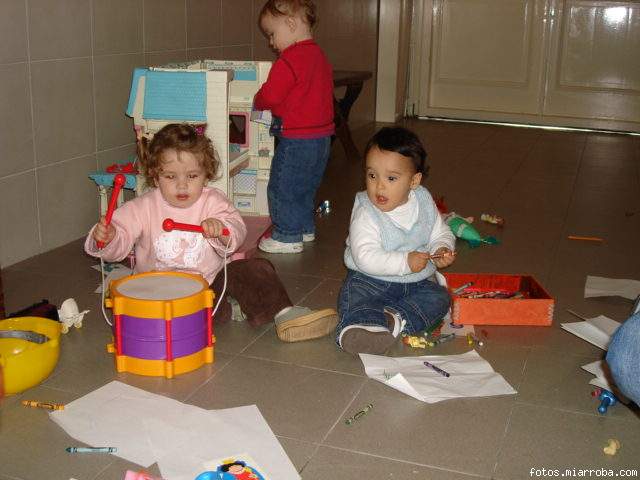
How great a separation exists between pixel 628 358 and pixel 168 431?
83 cm

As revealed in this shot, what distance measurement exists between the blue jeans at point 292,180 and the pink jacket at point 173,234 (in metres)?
0.68

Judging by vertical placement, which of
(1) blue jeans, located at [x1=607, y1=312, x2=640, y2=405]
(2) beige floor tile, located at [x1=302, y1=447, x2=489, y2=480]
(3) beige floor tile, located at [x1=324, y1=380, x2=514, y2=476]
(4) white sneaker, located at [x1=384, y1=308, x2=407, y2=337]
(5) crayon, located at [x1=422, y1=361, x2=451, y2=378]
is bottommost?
(2) beige floor tile, located at [x1=302, y1=447, x2=489, y2=480]

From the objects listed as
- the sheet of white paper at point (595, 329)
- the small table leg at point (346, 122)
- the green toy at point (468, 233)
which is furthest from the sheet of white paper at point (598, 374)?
the small table leg at point (346, 122)

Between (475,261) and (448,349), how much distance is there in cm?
77

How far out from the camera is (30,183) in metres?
2.43

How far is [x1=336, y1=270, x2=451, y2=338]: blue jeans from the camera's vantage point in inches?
75.0

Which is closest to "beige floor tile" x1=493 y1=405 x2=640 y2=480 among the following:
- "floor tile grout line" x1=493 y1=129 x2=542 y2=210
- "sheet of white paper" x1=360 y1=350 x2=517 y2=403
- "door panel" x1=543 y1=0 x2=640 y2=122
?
"sheet of white paper" x1=360 y1=350 x2=517 y2=403

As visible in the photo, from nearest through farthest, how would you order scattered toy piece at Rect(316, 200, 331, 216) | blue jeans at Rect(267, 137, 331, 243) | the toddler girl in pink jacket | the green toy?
the toddler girl in pink jacket, blue jeans at Rect(267, 137, 331, 243), the green toy, scattered toy piece at Rect(316, 200, 331, 216)

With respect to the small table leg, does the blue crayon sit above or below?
below

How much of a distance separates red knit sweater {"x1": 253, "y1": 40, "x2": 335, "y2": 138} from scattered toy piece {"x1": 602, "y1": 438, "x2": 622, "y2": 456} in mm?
1500

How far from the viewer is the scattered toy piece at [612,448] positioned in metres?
1.44

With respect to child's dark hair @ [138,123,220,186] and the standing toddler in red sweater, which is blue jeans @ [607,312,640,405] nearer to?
child's dark hair @ [138,123,220,186]

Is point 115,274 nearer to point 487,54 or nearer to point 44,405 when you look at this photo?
point 44,405

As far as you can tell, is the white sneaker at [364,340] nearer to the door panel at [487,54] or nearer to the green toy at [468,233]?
the green toy at [468,233]
